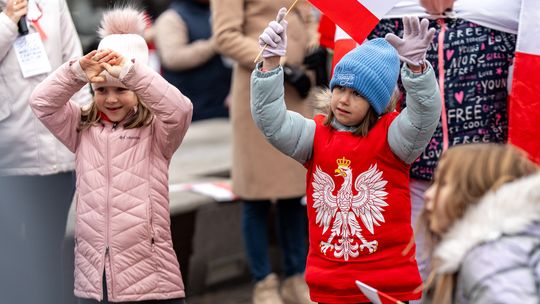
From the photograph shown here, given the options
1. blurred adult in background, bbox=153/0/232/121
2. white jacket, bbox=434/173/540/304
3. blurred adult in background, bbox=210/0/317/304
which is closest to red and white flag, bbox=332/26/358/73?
blurred adult in background, bbox=210/0/317/304

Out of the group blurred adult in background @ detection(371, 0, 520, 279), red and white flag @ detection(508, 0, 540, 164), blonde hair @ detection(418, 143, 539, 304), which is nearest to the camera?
blonde hair @ detection(418, 143, 539, 304)

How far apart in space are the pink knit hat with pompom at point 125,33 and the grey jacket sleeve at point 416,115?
3.40 ft

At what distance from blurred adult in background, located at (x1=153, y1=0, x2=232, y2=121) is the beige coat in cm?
181

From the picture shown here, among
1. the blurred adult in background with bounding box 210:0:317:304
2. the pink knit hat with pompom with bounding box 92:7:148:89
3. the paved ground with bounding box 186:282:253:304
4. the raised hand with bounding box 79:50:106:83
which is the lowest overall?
the paved ground with bounding box 186:282:253:304

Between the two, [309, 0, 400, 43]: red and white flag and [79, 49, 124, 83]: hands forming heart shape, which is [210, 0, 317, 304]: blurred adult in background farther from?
[79, 49, 124, 83]: hands forming heart shape

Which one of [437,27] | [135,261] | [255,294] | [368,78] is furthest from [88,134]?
[255,294]

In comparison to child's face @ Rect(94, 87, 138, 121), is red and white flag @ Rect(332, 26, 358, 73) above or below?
above

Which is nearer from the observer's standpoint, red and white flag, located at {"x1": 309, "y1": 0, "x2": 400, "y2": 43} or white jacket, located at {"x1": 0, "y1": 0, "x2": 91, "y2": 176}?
red and white flag, located at {"x1": 309, "y1": 0, "x2": 400, "y2": 43}

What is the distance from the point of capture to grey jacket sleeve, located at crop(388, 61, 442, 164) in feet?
→ 12.3

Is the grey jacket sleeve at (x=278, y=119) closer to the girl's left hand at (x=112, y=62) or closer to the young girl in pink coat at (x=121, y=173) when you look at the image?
the young girl in pink coat at (x=121, y=173)

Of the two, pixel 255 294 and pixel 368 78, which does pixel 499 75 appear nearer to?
pixel 368 78

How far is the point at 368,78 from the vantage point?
3.90 metres

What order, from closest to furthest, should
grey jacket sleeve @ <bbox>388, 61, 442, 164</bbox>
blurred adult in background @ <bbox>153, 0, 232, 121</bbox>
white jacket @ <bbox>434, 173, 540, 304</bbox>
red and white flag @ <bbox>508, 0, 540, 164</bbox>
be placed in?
white jacket @ <bbox>434, 173, 540, 304</bbox>
grey jacket sleeve @ <bbox>388, 61, 442, 164</bbox>
red and white flag @ <bbox>508, 0, 540, 164</bbox>
blurred adult in background @ <bbox>153, 0, 232, 121</bbox>

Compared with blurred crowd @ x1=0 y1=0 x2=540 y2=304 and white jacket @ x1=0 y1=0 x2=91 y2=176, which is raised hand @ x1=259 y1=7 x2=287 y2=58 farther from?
white jacket @ x1=0 y1=0 x2=91 y2=176
